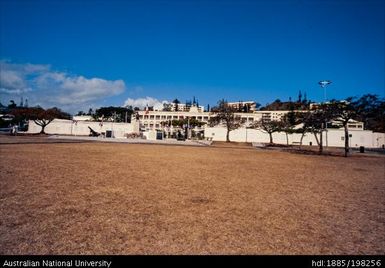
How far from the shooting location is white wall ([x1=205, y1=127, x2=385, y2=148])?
64875mm

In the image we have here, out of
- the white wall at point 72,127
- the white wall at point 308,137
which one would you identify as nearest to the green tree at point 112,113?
the white wall at point 72,127

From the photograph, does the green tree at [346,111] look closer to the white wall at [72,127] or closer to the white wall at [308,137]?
the white wall at [308,137]

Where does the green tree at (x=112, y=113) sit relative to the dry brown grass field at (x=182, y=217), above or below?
above

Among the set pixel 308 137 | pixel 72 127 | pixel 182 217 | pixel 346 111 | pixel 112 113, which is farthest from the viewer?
pixel 112 113

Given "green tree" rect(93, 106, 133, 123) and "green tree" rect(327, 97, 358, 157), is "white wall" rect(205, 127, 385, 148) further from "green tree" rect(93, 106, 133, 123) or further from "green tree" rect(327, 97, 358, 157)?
"green tree" rect(93, 106, 133, 123)

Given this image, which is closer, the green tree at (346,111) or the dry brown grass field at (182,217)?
the dry brown grass field at (182,217)

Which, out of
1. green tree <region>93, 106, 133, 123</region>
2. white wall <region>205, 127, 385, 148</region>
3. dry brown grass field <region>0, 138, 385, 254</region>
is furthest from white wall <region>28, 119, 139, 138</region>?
dry brown grass field <region>0, 138, 385, 254</region>

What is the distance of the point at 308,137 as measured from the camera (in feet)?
221

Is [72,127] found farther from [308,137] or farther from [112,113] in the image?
[308,137]

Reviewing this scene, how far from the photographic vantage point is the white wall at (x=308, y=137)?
6488 centimetres

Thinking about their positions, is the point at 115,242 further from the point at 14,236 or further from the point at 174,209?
the point at 174,209

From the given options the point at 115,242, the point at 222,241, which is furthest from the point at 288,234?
the point at 115,242

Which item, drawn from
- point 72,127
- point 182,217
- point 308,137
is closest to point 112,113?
point 72,127
